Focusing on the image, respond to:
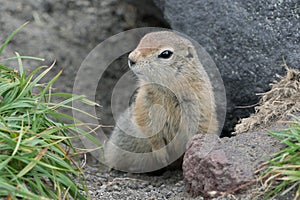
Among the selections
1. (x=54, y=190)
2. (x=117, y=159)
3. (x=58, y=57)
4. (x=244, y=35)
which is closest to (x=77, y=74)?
(x=58, y=57)

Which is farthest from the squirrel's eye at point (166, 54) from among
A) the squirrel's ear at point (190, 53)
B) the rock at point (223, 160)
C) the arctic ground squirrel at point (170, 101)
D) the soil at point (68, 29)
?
the soil at point (68, 29)

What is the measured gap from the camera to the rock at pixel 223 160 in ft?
11.8

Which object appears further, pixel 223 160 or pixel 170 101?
pixel 170 101

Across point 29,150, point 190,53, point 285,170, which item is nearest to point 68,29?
point 190,53

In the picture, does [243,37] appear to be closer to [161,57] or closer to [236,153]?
[161,57]

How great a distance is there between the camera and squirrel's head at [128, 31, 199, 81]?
4.69m

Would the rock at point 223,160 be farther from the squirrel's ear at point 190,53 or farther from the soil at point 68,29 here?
the soil at point 68,29

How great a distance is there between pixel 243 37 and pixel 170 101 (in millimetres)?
1084

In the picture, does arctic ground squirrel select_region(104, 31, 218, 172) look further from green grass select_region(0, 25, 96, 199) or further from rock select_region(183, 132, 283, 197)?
green grass select_region(0, 25, 96, 199)

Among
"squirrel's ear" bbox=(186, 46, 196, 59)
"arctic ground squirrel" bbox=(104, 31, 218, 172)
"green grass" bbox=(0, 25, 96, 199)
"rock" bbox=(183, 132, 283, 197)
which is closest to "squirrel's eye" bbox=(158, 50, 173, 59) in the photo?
"arctic ground squirrel" bbox=(104, 31, 218, 172)

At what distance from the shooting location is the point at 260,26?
5363 mm

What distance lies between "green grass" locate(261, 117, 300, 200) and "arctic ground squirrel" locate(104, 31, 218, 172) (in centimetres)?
161

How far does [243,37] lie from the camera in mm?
5473

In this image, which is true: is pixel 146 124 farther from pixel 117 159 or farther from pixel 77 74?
pixel 77 74
